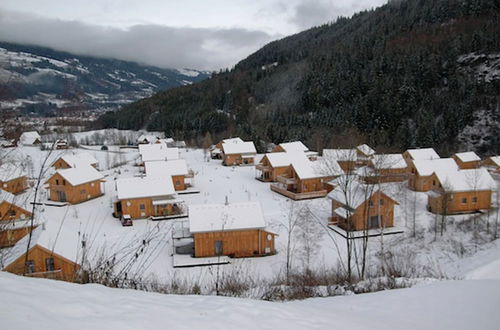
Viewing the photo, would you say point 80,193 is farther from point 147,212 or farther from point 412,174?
point 412,174

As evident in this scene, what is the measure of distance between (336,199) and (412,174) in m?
13.2

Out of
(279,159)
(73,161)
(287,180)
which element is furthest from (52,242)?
(73,161)

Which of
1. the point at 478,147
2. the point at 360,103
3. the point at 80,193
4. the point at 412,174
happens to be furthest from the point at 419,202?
the point at 360,103

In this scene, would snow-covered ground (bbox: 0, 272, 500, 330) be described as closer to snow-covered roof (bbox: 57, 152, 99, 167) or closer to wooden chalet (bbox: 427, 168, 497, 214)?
wooden chalet (bbox: 427, 168, 497, 214)

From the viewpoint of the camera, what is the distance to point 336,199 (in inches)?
996

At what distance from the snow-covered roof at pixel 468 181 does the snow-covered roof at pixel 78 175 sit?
102ft

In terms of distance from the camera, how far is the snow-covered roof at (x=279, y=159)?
38.2 metres

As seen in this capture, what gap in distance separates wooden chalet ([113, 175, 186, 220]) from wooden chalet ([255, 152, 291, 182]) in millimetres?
12810

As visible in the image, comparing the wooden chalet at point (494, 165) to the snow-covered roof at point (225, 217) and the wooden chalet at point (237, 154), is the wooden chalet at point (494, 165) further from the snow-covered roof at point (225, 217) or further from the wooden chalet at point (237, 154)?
the snow-covered roof at point (225, 217)

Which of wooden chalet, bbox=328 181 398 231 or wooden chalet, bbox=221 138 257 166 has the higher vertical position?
wooden chalet, bbox=221 138 257 166

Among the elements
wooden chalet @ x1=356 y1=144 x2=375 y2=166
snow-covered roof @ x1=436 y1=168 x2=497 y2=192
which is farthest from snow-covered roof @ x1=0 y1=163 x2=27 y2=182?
wooden chalet @ x1=356 y1=144 x2=375 y2=166

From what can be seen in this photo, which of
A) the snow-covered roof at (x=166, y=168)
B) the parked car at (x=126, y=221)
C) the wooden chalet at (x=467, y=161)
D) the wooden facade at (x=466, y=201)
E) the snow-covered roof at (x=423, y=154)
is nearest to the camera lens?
the parked car at (x=126, y=221)

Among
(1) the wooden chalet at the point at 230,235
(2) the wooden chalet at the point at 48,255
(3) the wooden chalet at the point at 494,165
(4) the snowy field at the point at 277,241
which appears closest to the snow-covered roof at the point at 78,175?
(4) the snowy field at the point at 277,241

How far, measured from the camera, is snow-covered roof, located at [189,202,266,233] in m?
19.9
